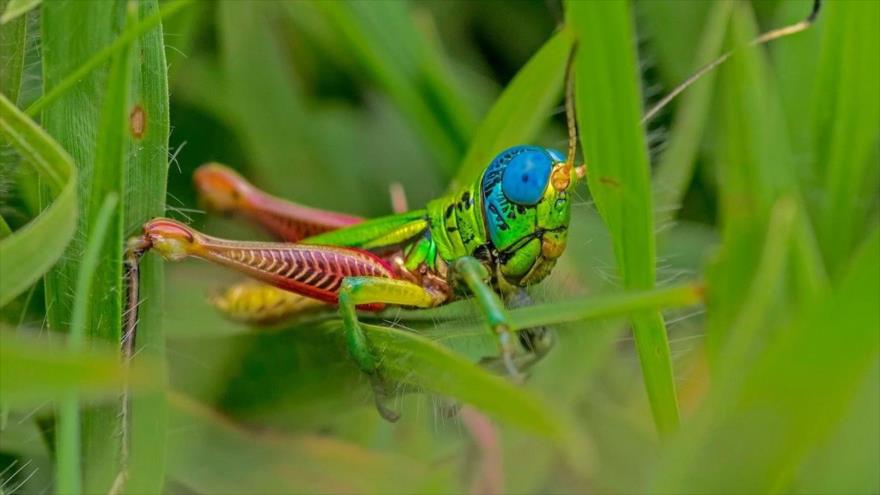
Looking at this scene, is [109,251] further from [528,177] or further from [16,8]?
[528,177]

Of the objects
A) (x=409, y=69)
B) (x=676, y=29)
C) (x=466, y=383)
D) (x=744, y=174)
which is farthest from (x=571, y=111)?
(x=676, y=29)

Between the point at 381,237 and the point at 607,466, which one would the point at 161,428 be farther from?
the point at 607,466

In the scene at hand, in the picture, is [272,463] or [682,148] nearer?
[272,463]

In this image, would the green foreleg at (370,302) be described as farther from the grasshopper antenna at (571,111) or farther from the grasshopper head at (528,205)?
the grasshopper antenna at (571,111)

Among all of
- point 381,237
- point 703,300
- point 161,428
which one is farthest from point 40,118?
point 703,300

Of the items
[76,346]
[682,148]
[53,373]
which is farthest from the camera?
[682,148]

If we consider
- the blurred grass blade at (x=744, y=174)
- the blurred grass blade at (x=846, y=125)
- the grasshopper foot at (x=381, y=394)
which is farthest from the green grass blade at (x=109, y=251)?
the blurred grass blade at (x=846, y=125)

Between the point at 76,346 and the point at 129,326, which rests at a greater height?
the point at 129,326
